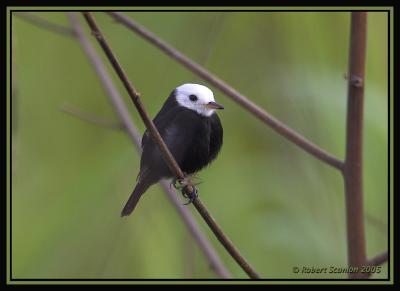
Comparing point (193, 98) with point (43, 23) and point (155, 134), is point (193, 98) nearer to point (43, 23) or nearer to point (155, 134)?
point (43, 23)

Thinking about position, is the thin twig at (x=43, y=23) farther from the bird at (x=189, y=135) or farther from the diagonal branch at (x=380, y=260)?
the diagonal branch at (x=380, y=260)

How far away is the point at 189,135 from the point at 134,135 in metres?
0.24

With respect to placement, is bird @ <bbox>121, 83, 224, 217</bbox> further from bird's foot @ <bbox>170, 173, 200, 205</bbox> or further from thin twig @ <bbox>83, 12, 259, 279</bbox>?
thin twig @ <bbox>83, 12, 259, 279</bbox>

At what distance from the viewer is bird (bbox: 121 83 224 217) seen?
2553mm

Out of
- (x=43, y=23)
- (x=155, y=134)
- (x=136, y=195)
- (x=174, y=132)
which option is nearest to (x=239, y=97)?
(x=174, y=132)

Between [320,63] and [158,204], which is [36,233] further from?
[320,63]

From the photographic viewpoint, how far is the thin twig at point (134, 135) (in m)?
2.34

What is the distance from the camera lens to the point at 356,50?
2.19 m

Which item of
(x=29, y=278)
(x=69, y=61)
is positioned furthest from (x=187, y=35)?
(x=29, y=278)

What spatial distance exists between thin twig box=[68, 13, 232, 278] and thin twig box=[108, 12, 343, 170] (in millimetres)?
251

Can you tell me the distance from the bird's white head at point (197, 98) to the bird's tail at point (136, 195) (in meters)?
0.39

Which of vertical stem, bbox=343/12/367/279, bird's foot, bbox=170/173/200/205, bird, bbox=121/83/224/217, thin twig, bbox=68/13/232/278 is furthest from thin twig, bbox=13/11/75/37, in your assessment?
vertical stem, bbox=343/12/367/279

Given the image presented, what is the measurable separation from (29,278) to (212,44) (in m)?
1.15

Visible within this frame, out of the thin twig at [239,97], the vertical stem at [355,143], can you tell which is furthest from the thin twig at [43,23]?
the vertical stem at [355,143]
